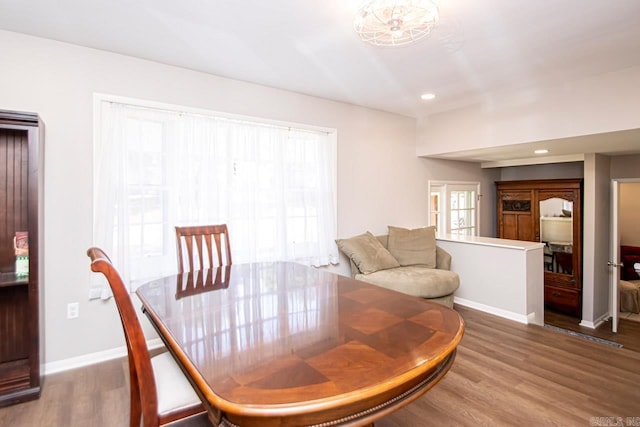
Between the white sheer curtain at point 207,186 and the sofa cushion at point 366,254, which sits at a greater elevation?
the white sheer curtain at point 207,186

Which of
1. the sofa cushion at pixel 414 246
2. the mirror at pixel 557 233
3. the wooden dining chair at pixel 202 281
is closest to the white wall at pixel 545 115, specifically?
the sofa cushion at pixel 414 246

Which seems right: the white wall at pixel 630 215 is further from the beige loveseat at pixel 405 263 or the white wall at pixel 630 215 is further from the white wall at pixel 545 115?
the beige loveseat at pixel 405 263

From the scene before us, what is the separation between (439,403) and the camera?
2023 millimetres

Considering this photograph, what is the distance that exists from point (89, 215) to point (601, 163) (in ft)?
19.7

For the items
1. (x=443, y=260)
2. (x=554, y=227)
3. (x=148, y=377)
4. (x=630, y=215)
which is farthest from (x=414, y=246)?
(x=630, y=215)

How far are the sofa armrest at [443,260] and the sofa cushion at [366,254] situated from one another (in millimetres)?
528

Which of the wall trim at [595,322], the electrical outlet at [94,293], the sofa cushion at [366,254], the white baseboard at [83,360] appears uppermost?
the sofa cushion at [366,254]

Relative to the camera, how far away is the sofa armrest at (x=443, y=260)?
3982 mm

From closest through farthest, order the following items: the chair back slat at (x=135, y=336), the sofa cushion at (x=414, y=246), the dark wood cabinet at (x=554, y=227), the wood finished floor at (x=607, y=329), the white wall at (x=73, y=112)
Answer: the chair back slat at (x=135, y=336), the white wall at (x=73, y=112), the sofa cushion at (x=414, y=246), the wood finished floor at (x=607, y=329), the dark wood cabinet at (x=554, y=227)

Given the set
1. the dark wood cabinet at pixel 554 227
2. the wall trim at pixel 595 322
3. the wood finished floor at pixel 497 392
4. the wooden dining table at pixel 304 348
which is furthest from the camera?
the dark wood cabinet at pixel 554 227

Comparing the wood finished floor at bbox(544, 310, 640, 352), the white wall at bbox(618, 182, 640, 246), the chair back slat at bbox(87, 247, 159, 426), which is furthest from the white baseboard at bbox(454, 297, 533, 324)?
the white wall at bbox(618, 182, 640, 246)

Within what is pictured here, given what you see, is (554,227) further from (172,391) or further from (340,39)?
(172,391)

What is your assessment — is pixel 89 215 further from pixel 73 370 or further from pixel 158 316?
pixel 158 316

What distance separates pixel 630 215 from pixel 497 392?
6.18 m
